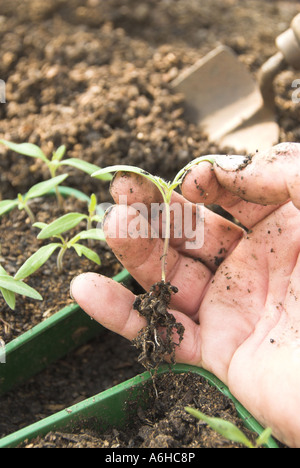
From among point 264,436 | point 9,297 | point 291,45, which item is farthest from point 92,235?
point 291,45

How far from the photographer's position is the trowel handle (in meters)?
1.97

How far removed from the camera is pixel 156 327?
4.41 ft

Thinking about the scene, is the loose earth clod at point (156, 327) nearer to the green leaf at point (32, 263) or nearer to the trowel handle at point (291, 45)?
the green leaf at point (32, 263)

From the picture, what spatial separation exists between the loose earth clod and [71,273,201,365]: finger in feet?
0.13

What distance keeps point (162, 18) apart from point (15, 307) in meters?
1.90

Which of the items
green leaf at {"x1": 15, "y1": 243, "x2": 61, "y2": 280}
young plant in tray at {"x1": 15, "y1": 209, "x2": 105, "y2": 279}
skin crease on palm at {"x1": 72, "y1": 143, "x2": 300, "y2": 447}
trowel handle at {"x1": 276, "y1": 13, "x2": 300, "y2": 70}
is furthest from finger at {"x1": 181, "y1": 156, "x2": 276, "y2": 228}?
trowel handle at {"x1": 276, "y1": 13, "x2": 300, "y2": 70}

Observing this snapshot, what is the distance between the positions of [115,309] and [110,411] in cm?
29

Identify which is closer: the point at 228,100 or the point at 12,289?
the point at 12,289

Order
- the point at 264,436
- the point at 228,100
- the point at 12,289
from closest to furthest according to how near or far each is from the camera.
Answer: the point at 264,436
the point at 12,289
the point at 228,100

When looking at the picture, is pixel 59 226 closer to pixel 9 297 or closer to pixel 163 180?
pixel 9 297

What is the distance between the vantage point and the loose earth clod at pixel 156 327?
132cm

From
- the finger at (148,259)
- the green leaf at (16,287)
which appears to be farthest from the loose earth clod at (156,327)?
the green leaf at (16,287)

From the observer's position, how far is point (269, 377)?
1233 mm
